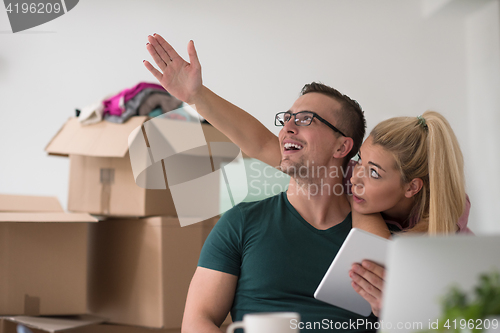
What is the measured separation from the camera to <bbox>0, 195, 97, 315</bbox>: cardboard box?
1650 mm

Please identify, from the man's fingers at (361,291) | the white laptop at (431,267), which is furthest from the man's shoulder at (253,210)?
the white laptop at (431,267)

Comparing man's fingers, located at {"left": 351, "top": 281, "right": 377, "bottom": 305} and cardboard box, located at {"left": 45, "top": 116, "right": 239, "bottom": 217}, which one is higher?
cardboard box, located at {"left": 45, "top": 116, "right": 239, "bottom": 217}

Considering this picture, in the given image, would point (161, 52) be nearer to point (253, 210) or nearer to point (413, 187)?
point (253, 210)

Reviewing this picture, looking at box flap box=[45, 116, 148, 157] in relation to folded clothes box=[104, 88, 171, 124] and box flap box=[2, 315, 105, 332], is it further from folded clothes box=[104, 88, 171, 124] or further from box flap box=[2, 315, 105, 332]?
box flap box=[2, 315, 105, 332]

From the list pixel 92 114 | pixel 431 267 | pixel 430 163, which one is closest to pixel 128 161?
pixel 92 114

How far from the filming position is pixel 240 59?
2.67m

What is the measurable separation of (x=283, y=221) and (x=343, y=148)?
356mm

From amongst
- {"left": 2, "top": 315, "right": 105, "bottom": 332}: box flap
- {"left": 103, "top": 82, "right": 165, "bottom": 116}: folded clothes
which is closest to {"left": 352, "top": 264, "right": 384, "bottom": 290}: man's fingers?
{"left": 2, "top": 315, "right": 105, "bottom": 332}: box flap

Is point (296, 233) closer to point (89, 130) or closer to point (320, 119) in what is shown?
point (320, 119)

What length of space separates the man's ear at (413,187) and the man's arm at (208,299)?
0.54 meters

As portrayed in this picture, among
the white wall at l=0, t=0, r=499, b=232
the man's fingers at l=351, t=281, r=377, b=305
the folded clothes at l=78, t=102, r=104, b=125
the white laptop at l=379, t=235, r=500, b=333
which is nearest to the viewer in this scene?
the white laptop at l=379, t=235, r=500, b=333

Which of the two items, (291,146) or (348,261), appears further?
(291,146)

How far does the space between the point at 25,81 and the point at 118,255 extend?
1.29 m

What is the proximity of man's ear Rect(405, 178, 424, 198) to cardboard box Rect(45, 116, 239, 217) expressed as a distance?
88 centimetres
